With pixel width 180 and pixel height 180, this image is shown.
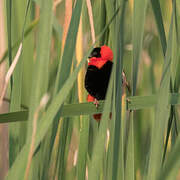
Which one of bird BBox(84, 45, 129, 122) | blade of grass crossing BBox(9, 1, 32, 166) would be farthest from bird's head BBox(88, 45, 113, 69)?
blade of grass crossing BBox(9, 1, 32, 166)

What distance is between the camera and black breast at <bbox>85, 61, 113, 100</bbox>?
1.04 meters

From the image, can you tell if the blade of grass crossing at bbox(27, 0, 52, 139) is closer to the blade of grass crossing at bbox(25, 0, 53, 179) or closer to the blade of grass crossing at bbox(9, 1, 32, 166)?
the blade of grass crossing at bbox(25, 0, 53, 179)

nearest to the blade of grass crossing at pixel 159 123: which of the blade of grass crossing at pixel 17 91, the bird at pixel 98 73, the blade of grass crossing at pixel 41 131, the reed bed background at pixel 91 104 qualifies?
the reed bed background at pixel 91 104

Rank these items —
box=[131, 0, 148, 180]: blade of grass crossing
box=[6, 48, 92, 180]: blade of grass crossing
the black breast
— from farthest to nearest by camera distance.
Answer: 1. the black breast
2. box=[131, 0, 148, 180]: blade of grass crossing
3. box=[6, 48, 92, 180]: blade of grass crossing

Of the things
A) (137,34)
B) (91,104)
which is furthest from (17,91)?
(137,34)

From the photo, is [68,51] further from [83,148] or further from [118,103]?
[83,148]

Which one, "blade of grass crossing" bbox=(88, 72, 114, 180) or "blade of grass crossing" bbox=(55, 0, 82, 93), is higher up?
"blade of grass crossing" bbox=(55, 0, 82, 93)

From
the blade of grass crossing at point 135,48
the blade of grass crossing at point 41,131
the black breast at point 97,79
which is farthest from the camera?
the black breast at point 97,79

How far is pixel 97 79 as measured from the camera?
1064mm

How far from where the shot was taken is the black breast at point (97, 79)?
1035mm

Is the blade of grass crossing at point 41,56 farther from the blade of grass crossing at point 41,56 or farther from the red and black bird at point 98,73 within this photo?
the red and black bird at point 98,73

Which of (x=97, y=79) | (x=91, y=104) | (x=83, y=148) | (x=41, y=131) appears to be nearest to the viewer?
(x=41, y=131)

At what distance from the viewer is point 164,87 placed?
58 centimetres

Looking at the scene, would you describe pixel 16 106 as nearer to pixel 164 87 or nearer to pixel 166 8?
pixel 164 87
